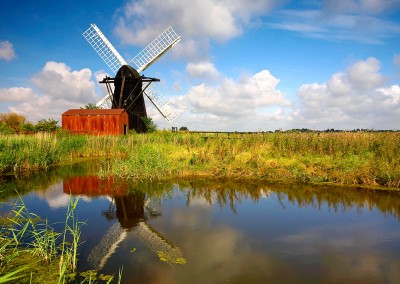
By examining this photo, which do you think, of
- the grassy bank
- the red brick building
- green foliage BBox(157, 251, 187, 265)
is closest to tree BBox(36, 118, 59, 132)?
the red brick building

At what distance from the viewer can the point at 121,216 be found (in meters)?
7.68

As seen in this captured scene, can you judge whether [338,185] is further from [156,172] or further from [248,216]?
[156,172]

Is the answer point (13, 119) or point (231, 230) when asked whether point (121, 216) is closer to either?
point (231, 230)

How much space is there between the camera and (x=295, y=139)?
1612 cm

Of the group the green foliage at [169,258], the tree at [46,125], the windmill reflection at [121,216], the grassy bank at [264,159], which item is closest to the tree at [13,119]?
the tree at [46,125]

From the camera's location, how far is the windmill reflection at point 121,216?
18.0 ft

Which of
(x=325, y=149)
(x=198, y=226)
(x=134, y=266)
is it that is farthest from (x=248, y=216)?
(x=325, y=149)

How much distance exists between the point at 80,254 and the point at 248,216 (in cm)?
426

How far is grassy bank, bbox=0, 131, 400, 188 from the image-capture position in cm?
1172

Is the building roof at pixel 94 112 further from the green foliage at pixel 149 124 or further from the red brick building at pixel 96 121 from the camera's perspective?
the green foliage at pixel 149 124

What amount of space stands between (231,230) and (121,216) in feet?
9.70

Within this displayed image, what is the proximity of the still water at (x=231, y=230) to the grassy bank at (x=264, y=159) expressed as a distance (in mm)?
1201

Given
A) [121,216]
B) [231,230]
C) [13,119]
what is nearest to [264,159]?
[231,230]

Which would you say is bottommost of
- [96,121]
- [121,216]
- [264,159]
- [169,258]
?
[169,258]
